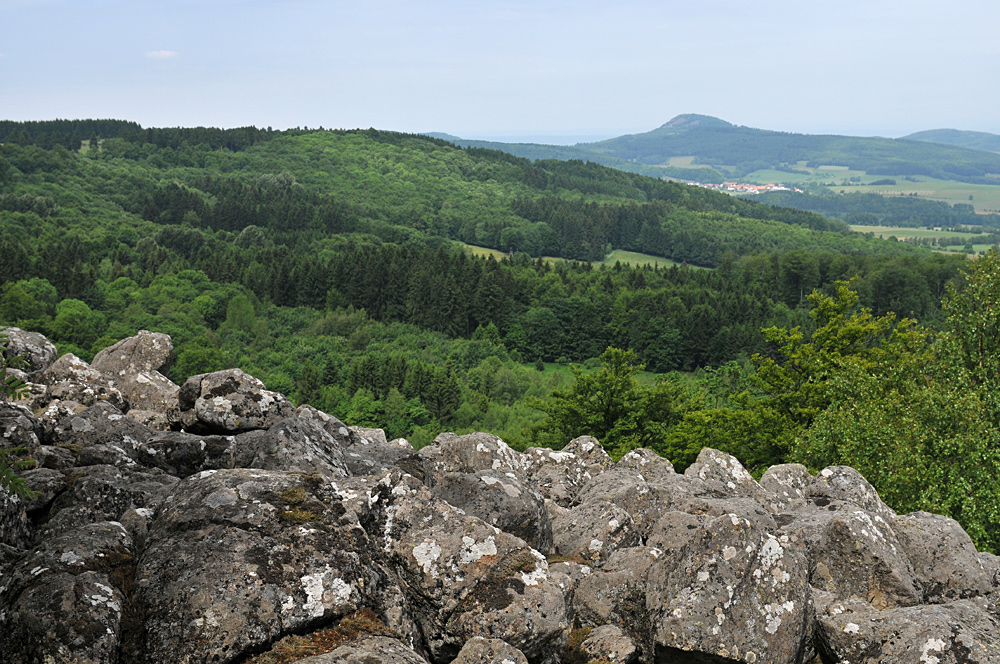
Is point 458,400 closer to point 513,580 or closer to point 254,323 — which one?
point 254,323

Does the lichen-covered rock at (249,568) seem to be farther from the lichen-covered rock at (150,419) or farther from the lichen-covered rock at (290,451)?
the lichen-covered rock at (150,419)

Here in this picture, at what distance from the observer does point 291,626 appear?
7.68 m

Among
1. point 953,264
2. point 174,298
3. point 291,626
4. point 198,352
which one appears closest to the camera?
point 291,626

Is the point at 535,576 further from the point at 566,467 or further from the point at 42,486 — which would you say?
the point at 566,467

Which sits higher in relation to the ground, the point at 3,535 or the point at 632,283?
the point at 3,535

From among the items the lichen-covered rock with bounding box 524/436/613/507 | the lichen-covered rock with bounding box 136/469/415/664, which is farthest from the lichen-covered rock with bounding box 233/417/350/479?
the lichen-covered rock with bounding box 524/436/613/507

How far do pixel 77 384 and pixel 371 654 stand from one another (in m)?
14.9

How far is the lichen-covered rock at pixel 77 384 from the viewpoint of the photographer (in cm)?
1803

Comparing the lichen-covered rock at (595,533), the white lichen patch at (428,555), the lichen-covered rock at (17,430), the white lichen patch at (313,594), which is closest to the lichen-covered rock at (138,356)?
the lichen-covered rock at (17,430)

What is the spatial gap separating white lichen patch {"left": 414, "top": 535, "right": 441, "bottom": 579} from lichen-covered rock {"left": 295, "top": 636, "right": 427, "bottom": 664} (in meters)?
1.11

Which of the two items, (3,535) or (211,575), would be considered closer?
(211,575)

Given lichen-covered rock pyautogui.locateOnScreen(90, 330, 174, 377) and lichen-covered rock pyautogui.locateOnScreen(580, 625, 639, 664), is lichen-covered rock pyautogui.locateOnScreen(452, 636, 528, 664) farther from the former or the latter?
lichen-covered rock pyautogui.locateOnScreen(90, 330, 174, 377)

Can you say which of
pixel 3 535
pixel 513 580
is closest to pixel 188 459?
pixel 3 535

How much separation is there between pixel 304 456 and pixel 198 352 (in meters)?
75.6
